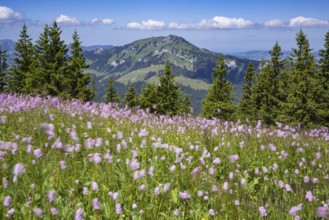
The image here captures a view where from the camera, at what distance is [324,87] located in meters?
43.9

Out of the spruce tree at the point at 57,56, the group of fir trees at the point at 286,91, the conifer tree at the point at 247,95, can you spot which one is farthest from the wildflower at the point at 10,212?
the conifer tree at the point at 247,95

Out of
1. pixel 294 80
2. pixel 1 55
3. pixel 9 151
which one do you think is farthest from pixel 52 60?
pixel 9 151

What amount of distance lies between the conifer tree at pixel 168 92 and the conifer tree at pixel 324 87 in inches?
810

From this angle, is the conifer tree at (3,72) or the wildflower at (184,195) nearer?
the wildflower at (184,195)

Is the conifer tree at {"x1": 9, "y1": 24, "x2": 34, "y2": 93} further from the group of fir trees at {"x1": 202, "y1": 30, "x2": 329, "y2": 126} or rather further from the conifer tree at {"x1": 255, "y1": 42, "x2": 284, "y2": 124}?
the conifer tree at {"x1": 255, "y1": 42, "x2": 284, "y2": 124}

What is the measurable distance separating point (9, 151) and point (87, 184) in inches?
52.7

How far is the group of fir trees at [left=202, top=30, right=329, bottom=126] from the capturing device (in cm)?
3941

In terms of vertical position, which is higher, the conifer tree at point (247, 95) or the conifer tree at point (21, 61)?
the conifer tree at point (21, 61)

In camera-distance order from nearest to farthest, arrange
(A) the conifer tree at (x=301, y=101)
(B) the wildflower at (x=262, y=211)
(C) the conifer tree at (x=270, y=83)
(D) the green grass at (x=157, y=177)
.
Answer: (B) the wildflower at (x=262, y=211) < (D) the green grass at (x=157, y=177) < (A) the conifer tree at (x=301, y=101) < (C) the conifer tree at (x=270, y=83)

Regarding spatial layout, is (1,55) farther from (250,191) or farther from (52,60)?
(250,191)

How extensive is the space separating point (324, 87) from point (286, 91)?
16.3 ft

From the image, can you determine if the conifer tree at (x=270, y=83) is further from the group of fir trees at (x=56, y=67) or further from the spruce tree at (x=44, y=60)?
the spruce tree at (x=44, y=60)

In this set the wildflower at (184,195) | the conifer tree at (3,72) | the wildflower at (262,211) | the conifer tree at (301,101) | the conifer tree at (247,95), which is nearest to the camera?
the wildflower at (262,211)

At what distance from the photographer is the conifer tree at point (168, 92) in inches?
2031
